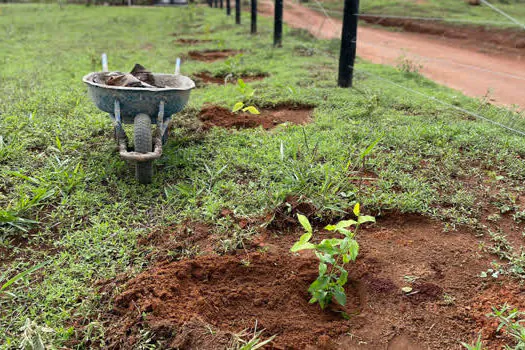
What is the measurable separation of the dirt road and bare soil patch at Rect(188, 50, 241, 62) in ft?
6.05

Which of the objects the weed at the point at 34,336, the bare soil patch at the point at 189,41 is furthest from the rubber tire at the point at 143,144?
the bare soil patch at the point at 189,41

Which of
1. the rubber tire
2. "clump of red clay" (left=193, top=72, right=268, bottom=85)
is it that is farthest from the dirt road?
the rubber tire

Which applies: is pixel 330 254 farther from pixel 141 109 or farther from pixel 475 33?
pixel 475 33

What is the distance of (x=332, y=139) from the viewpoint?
3342 millimetres

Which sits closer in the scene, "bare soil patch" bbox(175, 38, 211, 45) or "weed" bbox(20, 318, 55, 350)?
"weed" bbox(20, 318, 55, 350)

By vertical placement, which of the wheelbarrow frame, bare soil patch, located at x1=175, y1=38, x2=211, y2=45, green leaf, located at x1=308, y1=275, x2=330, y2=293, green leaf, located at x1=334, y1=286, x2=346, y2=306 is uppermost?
bare soil patch, located at x1=175, y1=38, x2=211, y2=45

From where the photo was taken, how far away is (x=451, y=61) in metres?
6.67

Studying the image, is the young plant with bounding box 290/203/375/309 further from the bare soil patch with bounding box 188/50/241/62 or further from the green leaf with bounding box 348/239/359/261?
the bare soil patch with bounding box 188/50/241/62

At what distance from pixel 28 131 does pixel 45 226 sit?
154 centimetres

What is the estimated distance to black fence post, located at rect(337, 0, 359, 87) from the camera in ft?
15.0

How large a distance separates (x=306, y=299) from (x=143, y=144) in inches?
59.9

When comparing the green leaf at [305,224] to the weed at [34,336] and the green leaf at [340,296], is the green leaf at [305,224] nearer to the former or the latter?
the green leaf at [340,296]

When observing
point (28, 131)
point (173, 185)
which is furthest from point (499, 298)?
point (28, 131)

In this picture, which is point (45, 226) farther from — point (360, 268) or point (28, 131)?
point (360, 268)
